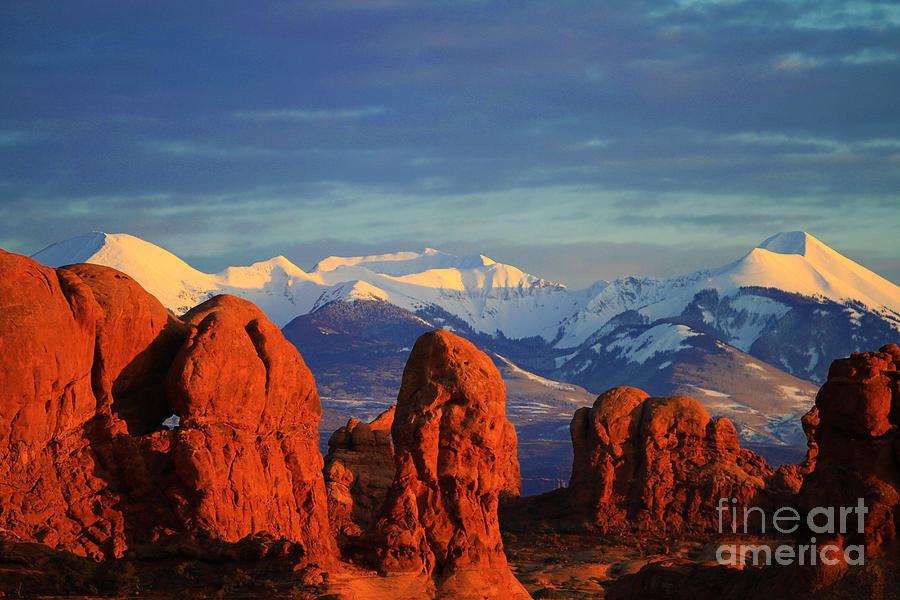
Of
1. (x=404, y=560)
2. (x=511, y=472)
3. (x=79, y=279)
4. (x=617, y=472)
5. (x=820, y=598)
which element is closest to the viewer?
(x=820, y=598)

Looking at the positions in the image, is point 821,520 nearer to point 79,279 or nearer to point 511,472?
point 79,279

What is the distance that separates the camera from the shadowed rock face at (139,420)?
1511 inches

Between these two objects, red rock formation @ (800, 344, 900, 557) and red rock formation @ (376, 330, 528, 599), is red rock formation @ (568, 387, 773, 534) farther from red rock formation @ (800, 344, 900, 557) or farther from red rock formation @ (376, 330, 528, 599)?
red rock formation @ (800, 344, 900, 557)

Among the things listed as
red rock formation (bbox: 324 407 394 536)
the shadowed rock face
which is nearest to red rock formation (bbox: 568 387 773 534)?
red rock formation (bbox: 324 407 394 536)

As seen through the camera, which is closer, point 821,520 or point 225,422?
point 821,520

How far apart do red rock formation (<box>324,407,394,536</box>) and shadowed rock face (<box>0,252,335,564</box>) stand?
40.4 ft

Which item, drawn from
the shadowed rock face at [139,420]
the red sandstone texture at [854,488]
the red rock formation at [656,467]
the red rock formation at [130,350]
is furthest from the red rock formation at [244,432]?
the red rock formation at [656,467]

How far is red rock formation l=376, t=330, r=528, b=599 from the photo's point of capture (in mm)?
41000

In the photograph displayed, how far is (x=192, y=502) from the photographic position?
41.8m

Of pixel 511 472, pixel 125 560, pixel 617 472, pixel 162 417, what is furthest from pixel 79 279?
pixel 511 472

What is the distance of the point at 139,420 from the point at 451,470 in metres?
11.0

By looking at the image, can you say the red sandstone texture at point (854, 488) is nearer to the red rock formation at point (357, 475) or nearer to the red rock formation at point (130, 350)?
the red rock formation at point (130, 350)

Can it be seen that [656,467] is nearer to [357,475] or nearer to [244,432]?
[357,475]

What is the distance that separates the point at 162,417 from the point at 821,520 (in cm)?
2385
